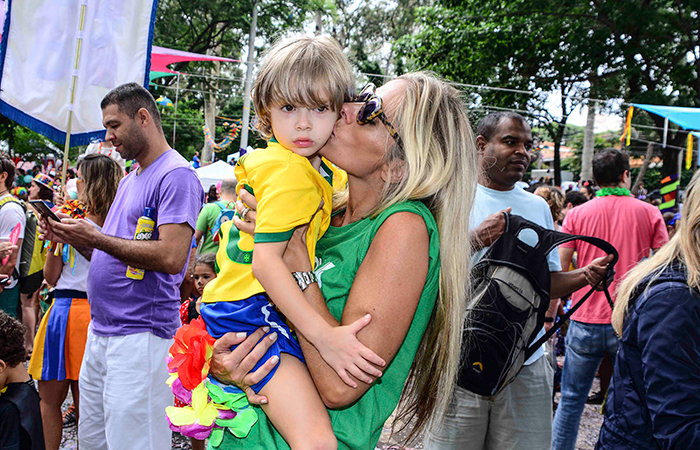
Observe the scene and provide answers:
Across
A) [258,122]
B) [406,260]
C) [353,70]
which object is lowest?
[406,260]

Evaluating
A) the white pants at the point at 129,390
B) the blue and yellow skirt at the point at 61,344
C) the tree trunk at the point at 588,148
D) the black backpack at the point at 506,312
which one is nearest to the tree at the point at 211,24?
the tree trunk at the point at 588,148

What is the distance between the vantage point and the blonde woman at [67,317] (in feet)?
11.6

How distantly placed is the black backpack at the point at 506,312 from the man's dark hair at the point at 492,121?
992mm

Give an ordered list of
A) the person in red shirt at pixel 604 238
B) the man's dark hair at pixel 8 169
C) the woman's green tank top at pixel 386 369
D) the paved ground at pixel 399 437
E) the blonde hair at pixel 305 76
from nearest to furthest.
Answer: the woman's green tank top at pixel 386 369 → the blonde hair at pixel 305 76 → the person in red shirt at pixel 604 238 → the paved ground at pixel 399 437 → the man's dark hair at pixel 8 169

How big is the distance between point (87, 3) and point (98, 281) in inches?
71.5

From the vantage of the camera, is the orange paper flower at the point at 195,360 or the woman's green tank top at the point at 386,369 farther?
the orange paper flower at the point at 195,360

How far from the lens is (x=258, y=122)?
186 cm

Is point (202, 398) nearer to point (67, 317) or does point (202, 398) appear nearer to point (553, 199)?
point (67, 317)

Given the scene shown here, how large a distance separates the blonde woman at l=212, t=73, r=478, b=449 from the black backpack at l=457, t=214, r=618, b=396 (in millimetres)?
787

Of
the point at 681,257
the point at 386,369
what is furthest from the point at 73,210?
the point at 681,257

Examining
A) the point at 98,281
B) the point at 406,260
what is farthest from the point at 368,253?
the point at 98,281

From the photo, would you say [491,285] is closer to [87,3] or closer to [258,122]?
[258,122]

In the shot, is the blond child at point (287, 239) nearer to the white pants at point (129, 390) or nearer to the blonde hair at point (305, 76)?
the blonde hair at point (305, 76)

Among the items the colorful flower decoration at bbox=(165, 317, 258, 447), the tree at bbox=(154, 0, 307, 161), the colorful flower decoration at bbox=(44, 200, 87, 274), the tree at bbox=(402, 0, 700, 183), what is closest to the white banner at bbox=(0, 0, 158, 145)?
the colorful flower decoration at bbox=(44, 200, 87, 274)
